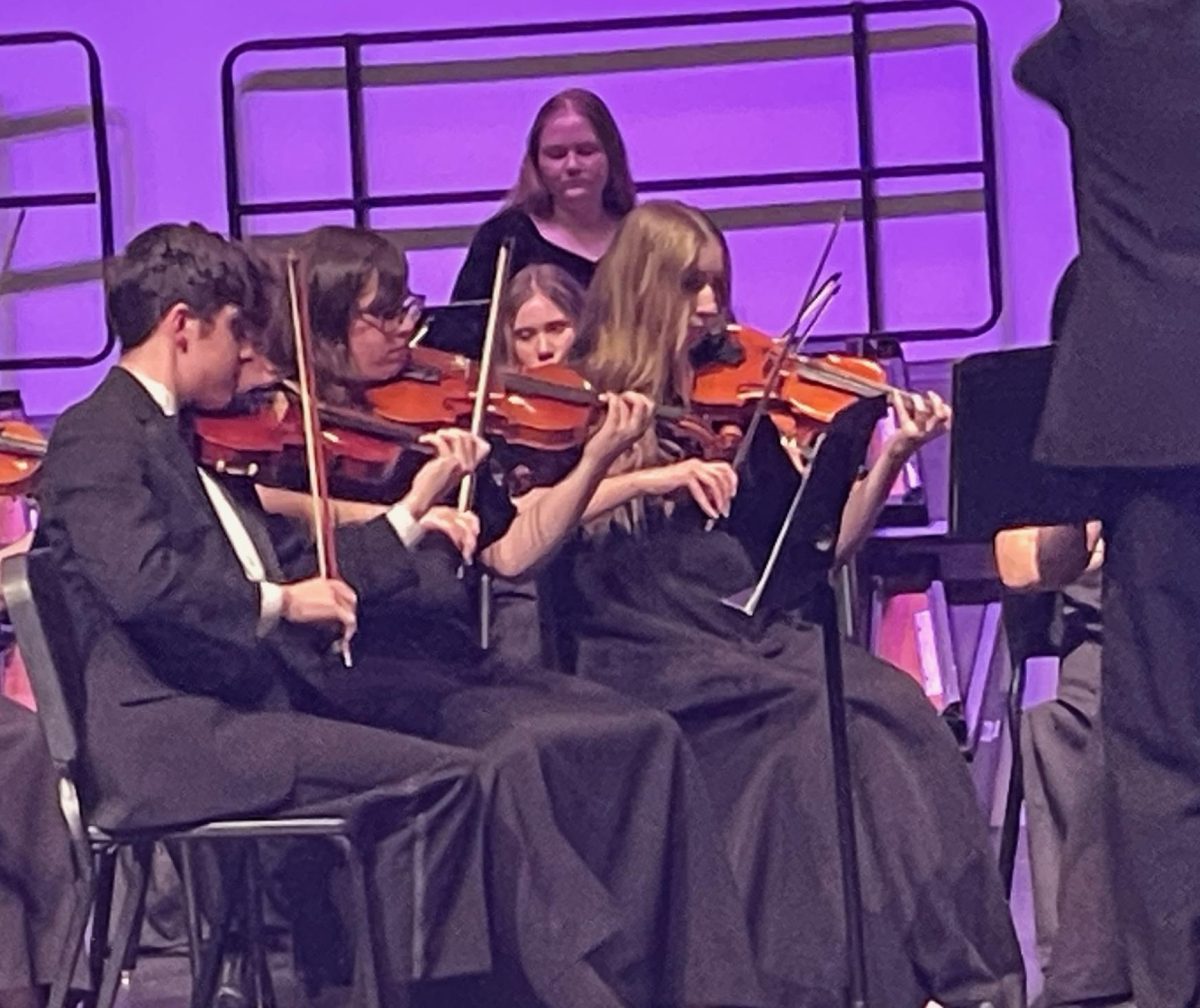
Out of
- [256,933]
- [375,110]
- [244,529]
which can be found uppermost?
[375,110]

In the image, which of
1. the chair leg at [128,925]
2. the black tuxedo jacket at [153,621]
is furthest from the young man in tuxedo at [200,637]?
the chair leg at [128,925]

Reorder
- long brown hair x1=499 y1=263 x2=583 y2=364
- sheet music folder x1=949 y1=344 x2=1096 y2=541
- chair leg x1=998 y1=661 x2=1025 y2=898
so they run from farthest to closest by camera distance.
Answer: long brown hair x1=499 y1=263 x2=583 y2=364, chair leg x1=998 y1=661 x2=1025 y2=898, sheet music folder x1=949 y1=344 x2=1096 y2=541

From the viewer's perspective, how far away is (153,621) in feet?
9.20

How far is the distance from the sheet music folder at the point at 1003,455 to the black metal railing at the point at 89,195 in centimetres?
272

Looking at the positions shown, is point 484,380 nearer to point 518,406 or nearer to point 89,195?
point 518,406

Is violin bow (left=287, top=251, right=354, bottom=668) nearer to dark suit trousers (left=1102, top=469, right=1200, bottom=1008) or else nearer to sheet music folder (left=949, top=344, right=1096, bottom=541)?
sheet music folder (left=949, top=344, right=1096, bottom=541)

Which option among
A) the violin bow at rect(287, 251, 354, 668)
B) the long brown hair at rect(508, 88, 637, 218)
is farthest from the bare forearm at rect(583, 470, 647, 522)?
the long brown hair at rect(508, 88, 637, 218)

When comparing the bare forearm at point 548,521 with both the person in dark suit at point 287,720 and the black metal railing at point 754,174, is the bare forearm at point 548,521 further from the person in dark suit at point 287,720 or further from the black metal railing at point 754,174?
the black metal railing at point 754,174

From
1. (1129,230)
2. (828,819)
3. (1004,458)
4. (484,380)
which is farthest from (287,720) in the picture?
(1129,230)

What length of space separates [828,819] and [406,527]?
0.63m

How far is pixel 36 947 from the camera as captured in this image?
316 cm

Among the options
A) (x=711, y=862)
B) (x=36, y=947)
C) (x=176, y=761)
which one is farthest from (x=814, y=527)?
(x=36, y=947)

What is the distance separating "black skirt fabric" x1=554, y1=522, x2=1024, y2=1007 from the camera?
3191 millimetres

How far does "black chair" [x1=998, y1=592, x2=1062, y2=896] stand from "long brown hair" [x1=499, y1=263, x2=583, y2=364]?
2.61 ft
